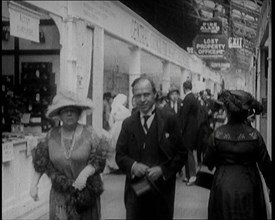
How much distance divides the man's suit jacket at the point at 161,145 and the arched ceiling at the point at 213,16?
7.07 ft

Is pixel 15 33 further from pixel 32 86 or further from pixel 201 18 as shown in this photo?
pixel 201 18

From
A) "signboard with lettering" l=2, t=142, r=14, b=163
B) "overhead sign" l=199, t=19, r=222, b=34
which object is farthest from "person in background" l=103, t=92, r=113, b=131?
"signboard with lettering" l=2, t=142, r=14, b=163

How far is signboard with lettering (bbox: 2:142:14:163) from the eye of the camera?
405cm

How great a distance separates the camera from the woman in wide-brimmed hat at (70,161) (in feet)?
8.63

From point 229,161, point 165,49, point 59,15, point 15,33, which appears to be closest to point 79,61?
point 59,15

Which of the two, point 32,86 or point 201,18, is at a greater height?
point 201,18

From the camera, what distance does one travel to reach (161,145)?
8.97 feet

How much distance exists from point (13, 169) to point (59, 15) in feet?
5.10

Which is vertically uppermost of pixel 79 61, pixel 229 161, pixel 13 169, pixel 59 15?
pixel 59 15

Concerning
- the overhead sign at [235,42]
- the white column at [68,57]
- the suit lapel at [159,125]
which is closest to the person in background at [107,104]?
the overhead sign at [235,42]

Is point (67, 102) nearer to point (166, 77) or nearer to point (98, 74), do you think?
point (98, 74)

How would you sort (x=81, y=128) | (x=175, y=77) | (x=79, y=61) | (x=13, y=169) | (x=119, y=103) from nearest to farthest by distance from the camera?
(x=81, y=128) → (x=13, y=169) → (x=79, y=61) → (x=119, y=103) → (x=175, y=77)

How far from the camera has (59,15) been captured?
437 cm

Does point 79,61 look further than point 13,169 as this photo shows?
Yes
